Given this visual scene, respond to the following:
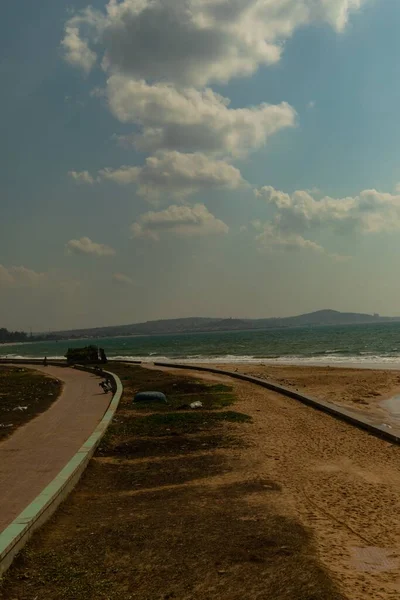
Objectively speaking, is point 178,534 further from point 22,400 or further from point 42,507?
point 22,400

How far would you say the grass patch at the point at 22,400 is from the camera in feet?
48.3

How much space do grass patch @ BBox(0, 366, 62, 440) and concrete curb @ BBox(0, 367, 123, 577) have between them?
419 cm

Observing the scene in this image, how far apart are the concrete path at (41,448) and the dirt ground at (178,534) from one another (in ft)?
2.01

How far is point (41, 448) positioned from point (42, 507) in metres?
4.57

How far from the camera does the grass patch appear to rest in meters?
14.7

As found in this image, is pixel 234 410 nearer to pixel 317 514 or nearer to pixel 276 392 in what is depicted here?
pixel 276 392

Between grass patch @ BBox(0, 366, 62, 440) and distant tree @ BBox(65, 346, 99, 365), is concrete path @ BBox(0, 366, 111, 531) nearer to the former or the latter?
grass patch @ BBox(0, 366, 62, 440)

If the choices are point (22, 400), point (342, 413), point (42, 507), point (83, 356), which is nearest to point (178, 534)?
point (42, 507)

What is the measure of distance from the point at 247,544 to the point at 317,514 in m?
1.71

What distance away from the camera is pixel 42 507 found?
6.49m

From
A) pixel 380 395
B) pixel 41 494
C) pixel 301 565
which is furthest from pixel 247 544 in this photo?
pixel 380 395

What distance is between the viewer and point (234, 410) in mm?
16453

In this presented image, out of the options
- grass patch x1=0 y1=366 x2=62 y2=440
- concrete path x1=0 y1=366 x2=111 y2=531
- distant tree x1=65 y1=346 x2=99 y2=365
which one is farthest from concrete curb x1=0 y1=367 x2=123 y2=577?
distant tree x1=65 y1=346 x2=99 y2=365

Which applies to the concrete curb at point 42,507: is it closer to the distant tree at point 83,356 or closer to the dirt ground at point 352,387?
the dirt ground at point 352,387
